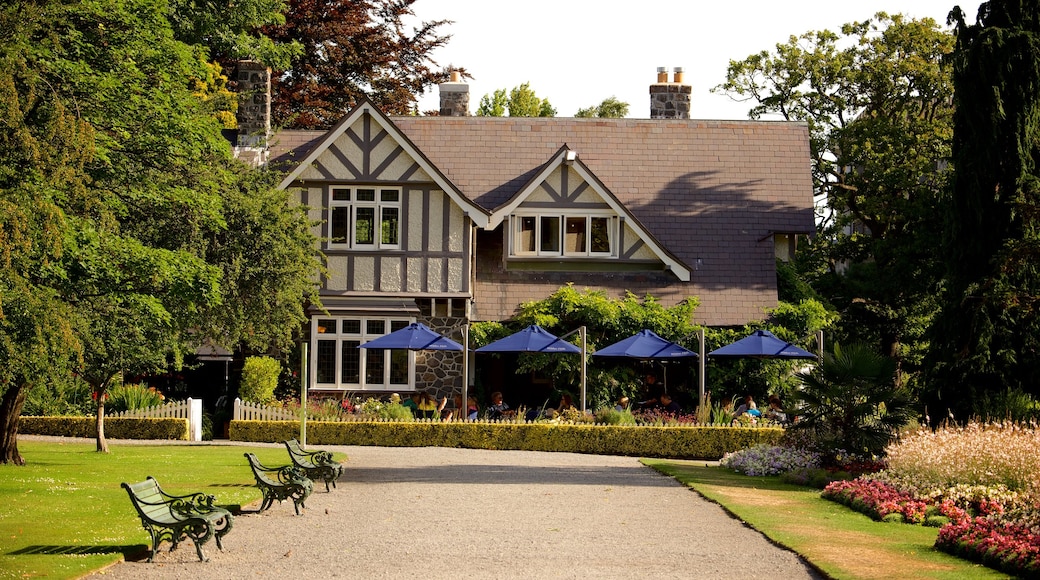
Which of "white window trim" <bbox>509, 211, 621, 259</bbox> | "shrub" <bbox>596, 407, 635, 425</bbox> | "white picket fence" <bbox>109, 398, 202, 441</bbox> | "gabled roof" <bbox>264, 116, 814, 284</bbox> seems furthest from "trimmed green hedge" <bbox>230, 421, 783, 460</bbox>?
"gabled roof" <bbox>264, 116, 814, 284</bbox>

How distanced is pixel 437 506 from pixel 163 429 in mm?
12444

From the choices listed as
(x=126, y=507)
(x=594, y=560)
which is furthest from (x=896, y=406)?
(x=126, y=507)

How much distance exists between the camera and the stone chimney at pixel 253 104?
111ft

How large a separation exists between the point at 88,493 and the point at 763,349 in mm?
15348

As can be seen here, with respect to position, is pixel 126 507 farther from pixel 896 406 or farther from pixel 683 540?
pixel 896 406

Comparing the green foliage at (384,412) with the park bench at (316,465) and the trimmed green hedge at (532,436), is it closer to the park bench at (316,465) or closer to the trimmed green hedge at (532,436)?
the trimmed green hedge at (532,436)

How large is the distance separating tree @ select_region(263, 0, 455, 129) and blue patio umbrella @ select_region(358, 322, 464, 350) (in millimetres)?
13626

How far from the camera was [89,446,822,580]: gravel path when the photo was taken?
11.3m

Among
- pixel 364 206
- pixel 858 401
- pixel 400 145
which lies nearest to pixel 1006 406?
pixel 858 401

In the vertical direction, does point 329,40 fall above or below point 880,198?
above

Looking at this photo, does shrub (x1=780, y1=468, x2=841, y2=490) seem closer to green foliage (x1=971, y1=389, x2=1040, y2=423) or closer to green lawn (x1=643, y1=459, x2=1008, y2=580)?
green lawn (x1=643, y1=459, x2=1008, y2=580)

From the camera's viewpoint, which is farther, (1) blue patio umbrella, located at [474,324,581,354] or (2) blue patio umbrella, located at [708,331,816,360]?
(1) blue patio umbrella, located at [474,324,581,354]

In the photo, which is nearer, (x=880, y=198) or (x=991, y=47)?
(x=991, y=47)

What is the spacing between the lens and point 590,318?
30562 millimetres
